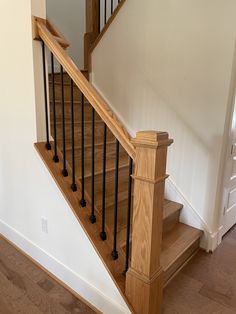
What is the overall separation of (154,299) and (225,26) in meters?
1.97

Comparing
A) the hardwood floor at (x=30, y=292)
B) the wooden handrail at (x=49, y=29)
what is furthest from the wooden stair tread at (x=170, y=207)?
the wooden handrail at (x=49, y=29)

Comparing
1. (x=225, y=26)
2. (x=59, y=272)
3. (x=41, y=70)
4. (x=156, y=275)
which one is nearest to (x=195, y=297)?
(x=156, y=275)

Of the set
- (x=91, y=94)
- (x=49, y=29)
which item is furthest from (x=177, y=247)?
(x=49, y=29)

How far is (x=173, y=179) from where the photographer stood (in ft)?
8.12

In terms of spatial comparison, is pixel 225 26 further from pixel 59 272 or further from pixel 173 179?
pixel 59 272

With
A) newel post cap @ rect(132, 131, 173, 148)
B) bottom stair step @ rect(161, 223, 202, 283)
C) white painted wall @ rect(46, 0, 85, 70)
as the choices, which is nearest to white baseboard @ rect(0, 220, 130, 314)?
bottom stair step @ rect(161, 223, 202, 283)

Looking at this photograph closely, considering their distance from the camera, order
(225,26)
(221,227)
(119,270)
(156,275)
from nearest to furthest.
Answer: (156,275) < (119,270) < (225,26) < (221,227)

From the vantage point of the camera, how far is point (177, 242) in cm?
212

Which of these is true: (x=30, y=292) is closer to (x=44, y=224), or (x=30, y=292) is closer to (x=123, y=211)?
(x=44, y=224)

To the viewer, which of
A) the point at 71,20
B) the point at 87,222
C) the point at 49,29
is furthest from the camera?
the point at 71,20

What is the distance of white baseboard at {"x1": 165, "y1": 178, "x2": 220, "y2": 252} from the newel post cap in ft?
4.38

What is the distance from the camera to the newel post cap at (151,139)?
116cm

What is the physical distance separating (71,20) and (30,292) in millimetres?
3813

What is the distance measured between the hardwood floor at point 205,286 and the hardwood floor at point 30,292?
0.59 metres
